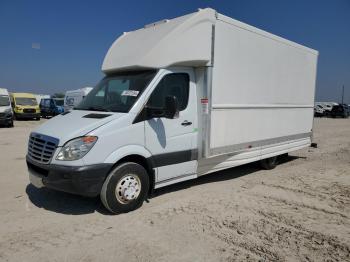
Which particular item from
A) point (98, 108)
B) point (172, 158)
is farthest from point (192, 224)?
point (98, 108)

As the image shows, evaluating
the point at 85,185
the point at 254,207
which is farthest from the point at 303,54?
the point at 85,185

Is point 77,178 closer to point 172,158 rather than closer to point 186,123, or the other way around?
point 172,158

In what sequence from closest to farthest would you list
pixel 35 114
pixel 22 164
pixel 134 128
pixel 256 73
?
pixel 134 128, pixel 256 73, pixel 22 164, pixel 35 114

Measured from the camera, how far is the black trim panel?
17.7ft

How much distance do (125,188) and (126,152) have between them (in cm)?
57

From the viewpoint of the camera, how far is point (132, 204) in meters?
5.14

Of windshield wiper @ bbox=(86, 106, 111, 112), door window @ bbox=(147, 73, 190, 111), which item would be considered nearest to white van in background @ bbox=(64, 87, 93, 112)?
windshield wiper @ bbox=(86, 106, 111, 112)

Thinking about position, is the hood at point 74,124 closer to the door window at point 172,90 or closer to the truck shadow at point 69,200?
the door window at point 172,90

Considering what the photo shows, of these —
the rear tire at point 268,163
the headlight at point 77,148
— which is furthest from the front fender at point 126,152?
the rear tire at point 268,163

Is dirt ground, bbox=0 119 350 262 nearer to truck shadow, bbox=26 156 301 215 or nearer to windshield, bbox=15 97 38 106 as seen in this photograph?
truck shadow, bbox=26 156 301 215

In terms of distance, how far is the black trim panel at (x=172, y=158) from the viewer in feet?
17.7

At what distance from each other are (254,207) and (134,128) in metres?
2.38

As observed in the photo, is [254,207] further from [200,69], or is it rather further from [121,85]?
[121,85]

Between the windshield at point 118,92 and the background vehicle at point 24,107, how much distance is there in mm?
23027
